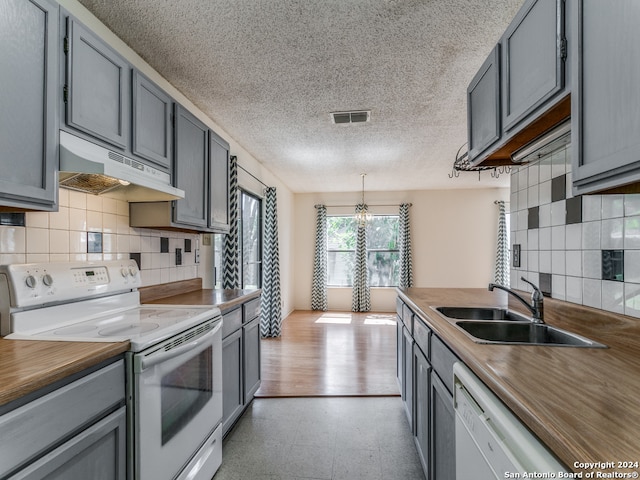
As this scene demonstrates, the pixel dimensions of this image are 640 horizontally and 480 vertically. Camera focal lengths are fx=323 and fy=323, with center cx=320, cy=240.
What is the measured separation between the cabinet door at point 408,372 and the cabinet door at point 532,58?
4.59 feet

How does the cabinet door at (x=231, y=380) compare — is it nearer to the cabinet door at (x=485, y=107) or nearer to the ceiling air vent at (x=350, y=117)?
the cabinet door at (x=485, y=107)

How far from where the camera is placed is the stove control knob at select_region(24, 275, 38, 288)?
1276 mm

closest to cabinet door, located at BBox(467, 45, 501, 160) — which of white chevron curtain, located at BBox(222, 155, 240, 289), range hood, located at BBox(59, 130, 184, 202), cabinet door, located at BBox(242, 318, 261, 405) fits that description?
range hood, located at BBox(59, 130, 184, 202)

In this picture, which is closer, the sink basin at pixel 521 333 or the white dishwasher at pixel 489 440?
the white dishwasher at pixel 489 440

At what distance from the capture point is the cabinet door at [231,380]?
6.71 feet

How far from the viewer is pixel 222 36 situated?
1844 mm

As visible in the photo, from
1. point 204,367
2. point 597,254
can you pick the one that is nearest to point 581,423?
point 597,254

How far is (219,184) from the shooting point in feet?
8.80

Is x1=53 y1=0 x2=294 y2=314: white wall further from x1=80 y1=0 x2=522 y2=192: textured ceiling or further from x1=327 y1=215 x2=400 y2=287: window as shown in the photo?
x1=327 y1=215 x2=400 y2=287: window

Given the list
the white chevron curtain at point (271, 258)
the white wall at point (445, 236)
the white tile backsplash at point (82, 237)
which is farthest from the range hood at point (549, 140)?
the white wall at point (445, 236)

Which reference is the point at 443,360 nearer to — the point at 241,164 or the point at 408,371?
the point at 408,371

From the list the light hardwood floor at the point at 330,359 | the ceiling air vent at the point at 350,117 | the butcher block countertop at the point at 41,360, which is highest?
the ceiling air vent at the point at 350,117

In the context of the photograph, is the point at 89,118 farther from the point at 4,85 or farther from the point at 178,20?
the point at 178,20

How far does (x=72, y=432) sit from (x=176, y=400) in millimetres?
516
